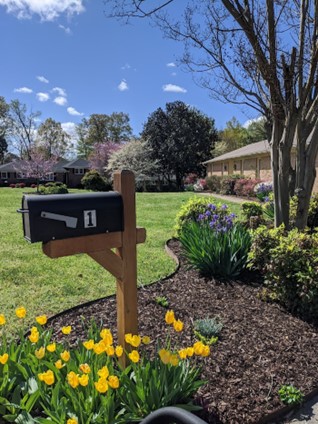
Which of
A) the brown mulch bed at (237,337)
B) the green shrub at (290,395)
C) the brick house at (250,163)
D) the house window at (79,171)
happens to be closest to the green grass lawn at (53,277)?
the brown mulch bed at (237,337)

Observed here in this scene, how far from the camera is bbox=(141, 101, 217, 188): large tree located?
34.0 metres

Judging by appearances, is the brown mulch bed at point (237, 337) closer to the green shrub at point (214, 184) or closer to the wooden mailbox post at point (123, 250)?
the wooden mailbox post at point (123, 250)

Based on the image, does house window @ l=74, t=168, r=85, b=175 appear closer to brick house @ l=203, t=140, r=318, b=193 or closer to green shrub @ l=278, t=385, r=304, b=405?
brick house @ l=203, t=140, r=318, b=193

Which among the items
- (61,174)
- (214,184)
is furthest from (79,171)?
(214,184)

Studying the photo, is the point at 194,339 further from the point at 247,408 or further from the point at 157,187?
the point at 157,187

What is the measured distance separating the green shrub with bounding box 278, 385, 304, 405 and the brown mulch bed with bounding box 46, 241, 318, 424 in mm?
52

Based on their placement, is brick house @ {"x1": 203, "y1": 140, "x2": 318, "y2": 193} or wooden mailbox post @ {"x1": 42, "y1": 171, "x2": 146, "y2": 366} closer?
wooden mailbox post @ {"x1": 42, "y1": 171, "x2": 146, "y2": 366}

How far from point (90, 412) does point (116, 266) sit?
0.84m

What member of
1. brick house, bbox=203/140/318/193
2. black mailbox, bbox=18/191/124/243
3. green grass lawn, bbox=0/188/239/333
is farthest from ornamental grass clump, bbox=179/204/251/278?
brick house, bbox=203/140/318/193

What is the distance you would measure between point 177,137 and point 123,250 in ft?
108

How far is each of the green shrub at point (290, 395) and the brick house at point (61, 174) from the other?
44.2 m

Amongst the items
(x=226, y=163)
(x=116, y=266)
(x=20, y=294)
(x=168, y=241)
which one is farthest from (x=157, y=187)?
(x=116, y=266)

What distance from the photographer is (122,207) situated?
2199mm

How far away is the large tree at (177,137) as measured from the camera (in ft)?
112
